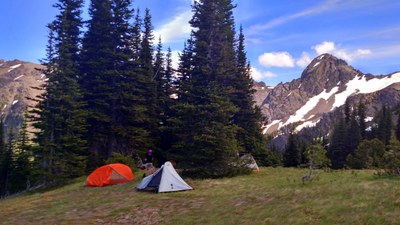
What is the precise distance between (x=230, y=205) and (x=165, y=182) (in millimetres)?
5689

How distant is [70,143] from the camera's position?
93.6 ft

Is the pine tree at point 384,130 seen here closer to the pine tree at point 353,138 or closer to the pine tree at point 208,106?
the pine tree at point 353,138

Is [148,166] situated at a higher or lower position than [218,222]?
higher

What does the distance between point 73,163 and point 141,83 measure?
10623mm

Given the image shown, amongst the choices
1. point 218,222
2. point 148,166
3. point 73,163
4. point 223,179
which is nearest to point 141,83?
point 73,163

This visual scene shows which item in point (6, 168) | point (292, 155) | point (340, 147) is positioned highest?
point (340, 147)

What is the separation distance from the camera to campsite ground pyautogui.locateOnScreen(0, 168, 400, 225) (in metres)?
12.0

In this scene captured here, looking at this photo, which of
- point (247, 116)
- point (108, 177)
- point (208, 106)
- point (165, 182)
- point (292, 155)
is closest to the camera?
point (165, 182)

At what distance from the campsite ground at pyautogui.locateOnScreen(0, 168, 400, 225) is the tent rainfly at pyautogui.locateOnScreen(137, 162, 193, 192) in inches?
27.5

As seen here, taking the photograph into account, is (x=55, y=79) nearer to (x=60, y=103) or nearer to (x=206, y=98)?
(x=60, y=103)

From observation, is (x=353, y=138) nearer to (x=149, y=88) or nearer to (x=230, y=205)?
(x=149, y=88)

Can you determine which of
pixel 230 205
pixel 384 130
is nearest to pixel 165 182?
pixel 230 205

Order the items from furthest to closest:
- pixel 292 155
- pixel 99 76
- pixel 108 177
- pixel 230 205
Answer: pixel 292 155 < pixel 99 76 < pixel 108 177 < pixel 230 205

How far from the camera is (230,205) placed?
15.6 meters
